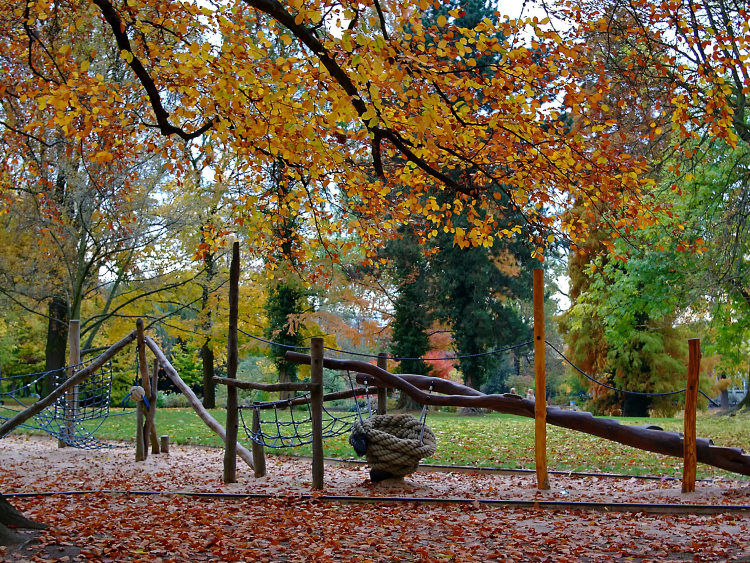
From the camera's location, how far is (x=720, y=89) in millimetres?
7090

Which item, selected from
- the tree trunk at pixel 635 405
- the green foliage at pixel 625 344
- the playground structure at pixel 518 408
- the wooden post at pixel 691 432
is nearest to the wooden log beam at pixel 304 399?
the playground structure at pixel 518 408

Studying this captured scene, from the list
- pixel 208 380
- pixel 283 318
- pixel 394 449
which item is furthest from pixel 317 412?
pixel 283 318

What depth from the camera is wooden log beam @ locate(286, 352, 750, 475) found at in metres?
6.32

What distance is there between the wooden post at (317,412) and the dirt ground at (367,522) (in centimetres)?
21

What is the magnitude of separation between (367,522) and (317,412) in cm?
185

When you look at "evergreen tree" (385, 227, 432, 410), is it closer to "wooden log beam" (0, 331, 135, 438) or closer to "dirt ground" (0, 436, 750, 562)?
"wooden log beam" (0, 331, 135, 438)

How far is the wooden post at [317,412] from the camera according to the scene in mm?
6785

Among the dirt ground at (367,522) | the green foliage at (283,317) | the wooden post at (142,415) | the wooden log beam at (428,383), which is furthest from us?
the green foliage at (283,317)

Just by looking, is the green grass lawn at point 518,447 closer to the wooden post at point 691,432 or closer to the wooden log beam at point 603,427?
the wooden log beam at point 603,427

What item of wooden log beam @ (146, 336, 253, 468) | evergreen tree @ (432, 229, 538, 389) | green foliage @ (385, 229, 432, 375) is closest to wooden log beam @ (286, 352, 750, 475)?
wooden log beam @ (146, 336, 253, 468)

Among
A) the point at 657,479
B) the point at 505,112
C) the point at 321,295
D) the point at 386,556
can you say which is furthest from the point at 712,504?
the point at 321,295

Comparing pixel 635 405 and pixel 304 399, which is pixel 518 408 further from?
pixel 635 405

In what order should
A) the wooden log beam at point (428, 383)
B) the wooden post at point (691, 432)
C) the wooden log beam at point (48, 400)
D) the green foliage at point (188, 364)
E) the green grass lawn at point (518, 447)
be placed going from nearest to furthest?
the wooden post at point (691, 432)
the wooden log beam at point (428, 383)
the wooden log beam at point (48, 400)
the green grass lawn at point (518, 447)
the green foliage at point (188, 364)

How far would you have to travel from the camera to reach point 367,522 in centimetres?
516
